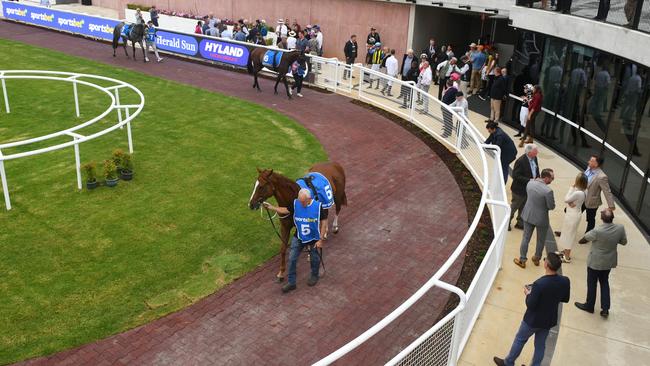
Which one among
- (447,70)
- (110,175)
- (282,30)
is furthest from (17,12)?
(447,70)

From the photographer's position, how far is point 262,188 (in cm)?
860

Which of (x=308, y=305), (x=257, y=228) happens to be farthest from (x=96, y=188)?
(x=308, y=305)

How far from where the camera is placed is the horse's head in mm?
8562

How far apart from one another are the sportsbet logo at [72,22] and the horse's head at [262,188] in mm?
25285

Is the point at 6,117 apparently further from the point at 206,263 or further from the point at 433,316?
the point at 433,316

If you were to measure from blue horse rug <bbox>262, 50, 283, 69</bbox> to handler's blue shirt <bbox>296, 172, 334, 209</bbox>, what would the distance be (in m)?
12.2

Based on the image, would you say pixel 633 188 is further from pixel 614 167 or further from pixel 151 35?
pixel 151 35

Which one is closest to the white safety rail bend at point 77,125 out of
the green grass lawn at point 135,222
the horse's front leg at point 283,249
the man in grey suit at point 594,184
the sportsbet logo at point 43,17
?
the green grass lawn at point 135,222

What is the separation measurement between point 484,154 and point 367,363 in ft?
17.5

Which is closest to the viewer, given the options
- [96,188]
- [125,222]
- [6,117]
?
[125,222]

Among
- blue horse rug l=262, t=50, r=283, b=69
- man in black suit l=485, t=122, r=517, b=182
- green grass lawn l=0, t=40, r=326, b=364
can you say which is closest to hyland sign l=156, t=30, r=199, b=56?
blue horse rug l=262, t=50, r=283, b=69

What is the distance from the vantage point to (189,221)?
36.3 ft

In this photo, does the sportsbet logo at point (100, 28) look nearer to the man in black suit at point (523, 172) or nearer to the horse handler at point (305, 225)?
the horse handler at point (305, 225)

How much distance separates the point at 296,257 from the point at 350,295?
41.7 inches
